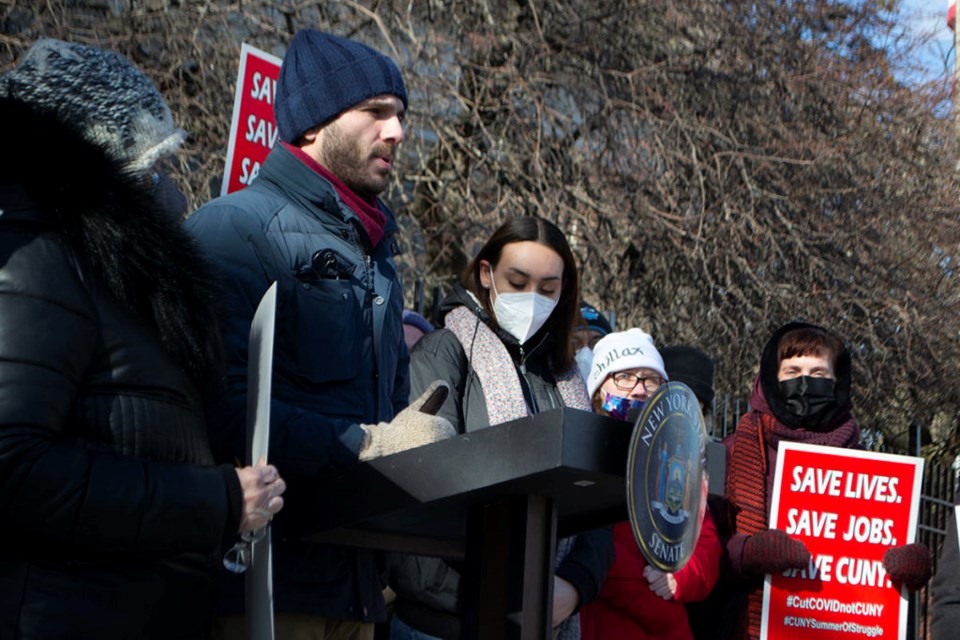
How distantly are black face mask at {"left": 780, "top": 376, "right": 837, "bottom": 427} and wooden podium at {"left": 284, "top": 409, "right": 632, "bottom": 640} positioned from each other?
Result: 9.18ft

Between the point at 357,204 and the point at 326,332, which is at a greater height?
the point at 357,204

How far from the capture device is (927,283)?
10438mm

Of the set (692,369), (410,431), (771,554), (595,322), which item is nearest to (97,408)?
(410,431)

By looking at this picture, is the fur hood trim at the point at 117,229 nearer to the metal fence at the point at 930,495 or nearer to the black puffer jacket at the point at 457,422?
the black puffer jacket at the point at 457,422

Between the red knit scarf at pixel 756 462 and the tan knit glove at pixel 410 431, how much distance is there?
2.76 meters

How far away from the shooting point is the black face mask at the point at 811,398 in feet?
17.6

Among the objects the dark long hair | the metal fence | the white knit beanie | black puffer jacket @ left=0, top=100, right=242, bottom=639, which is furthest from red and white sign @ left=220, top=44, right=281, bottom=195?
the metal fence

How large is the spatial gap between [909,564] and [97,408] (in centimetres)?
370

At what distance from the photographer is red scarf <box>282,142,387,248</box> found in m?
3.06

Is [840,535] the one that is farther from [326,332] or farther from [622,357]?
[326,332]

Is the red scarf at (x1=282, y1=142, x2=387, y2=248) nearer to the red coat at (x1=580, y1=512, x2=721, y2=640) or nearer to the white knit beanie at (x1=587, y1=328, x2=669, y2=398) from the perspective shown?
the red coat at (x1=580, y1=512, x2=721, y2=640)

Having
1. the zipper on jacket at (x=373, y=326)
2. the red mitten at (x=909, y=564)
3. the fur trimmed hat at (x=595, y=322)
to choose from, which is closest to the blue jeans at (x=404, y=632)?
the zipper on jacket at (x=373, y=326)

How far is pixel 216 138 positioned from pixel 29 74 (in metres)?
5.94

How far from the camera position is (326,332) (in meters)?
2.84
